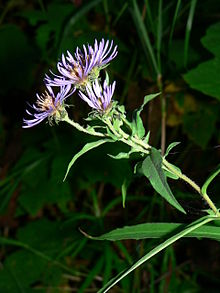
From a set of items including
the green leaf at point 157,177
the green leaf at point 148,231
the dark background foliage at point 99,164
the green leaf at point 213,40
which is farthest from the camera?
the dark background foliage at point 99,164

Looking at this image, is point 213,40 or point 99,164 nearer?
point 213,40

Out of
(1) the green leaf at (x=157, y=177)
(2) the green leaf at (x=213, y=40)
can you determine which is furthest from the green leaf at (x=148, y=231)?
(2) the green leaf at (x=213, y=40)

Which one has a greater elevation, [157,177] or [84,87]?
[84,87]

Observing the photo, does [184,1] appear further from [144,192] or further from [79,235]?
[79,235]

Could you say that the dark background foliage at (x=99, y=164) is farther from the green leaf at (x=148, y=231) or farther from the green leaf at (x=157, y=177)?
the green leaf at (x=157, y=177)

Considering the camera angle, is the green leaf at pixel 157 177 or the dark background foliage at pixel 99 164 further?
the dark background foliage at pixel 99 164

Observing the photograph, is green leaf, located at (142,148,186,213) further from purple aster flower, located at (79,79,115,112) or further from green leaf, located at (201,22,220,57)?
A: green leaf, located at (201,22,220,57)

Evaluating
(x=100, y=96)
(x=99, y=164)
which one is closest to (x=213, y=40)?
(x=99, y=164)

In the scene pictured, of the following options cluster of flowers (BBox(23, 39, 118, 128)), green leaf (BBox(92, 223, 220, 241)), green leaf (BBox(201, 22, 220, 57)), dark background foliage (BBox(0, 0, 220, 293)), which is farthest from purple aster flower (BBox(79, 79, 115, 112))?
dark background foliage (BBox(0, 0, 220, 293))

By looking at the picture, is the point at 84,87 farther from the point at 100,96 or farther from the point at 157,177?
the point at 157,177
